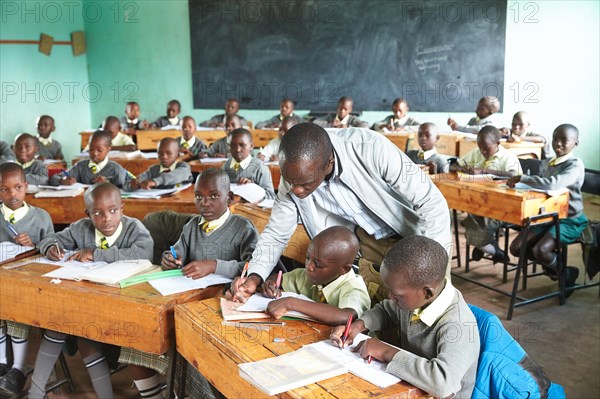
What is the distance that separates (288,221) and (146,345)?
2.14 ft

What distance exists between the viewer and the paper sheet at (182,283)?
2209 mm

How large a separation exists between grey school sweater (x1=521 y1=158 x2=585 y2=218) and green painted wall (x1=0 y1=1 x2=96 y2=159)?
24.2 feet

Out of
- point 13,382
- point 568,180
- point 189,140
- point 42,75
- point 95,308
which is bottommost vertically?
point 13,382

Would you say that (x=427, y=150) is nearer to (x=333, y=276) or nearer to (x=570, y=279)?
(x=570, y=279)

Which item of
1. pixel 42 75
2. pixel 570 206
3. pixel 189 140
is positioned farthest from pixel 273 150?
pixel 42 75

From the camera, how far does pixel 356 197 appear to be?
2148mm

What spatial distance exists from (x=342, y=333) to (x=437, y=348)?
0.26 meters

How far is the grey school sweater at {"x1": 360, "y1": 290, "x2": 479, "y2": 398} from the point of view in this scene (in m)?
1.45

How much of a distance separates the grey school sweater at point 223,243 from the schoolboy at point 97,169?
1975 millimetres

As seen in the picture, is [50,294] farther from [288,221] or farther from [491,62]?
[491,62]

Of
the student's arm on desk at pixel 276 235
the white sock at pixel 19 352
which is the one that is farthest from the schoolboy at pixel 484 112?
the white sock at pixel 19 352

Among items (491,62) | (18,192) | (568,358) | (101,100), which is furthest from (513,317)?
(101,100)

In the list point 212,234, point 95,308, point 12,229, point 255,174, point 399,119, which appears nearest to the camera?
point 95,308

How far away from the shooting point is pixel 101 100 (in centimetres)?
1063
